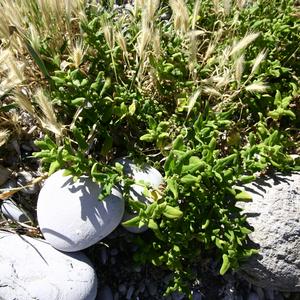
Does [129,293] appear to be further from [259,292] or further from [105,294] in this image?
[259,292]

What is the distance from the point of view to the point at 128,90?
2314mm

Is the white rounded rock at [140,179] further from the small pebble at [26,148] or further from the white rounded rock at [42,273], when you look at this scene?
the small pebble at [26,148]

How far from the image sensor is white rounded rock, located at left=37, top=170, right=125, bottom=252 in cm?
210

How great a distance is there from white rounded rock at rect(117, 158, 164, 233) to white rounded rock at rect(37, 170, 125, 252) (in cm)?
9

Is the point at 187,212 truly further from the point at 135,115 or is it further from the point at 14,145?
the point at 14,145

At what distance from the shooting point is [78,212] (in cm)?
A: 210

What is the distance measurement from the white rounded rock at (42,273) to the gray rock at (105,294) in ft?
0.56

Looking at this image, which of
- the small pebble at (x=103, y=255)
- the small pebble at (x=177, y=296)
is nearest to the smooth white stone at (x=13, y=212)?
the small pebble at (x=103, y=255)

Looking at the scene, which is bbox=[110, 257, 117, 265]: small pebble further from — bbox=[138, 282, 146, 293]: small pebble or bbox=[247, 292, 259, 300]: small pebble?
bbox=[247, 292, 259, 300]: small pebble

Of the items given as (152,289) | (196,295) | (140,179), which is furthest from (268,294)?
(140,179)

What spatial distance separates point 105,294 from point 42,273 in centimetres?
38

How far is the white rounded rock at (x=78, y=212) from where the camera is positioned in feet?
6.89

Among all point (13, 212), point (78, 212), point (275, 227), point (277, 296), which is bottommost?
point (277, 296)

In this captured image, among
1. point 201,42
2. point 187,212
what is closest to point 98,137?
point 187,212
